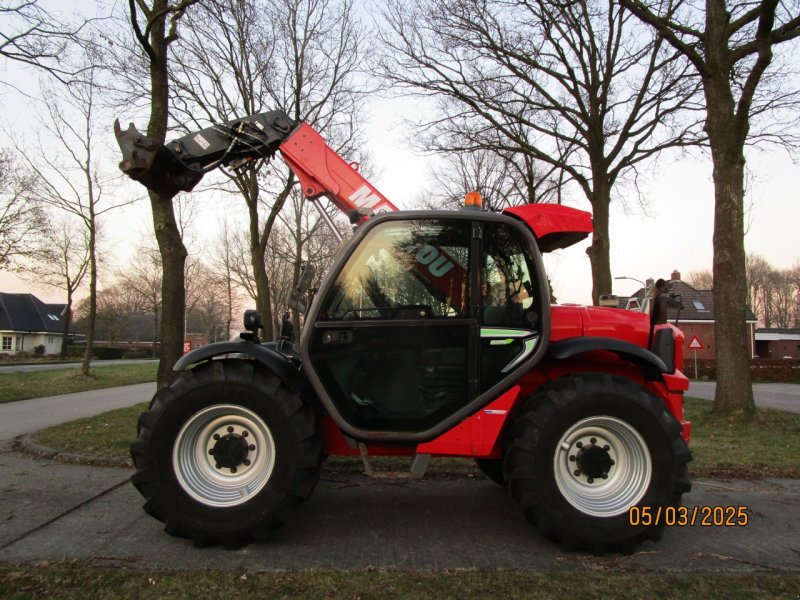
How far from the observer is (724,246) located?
960cm

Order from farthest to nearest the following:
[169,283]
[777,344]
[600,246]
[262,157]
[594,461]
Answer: [777,344] → [600,246] → [169,283] → [262,157] → [594,461]

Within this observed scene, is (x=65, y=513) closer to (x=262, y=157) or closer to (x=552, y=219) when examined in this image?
(x=262, y=157)

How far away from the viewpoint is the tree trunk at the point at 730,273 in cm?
954

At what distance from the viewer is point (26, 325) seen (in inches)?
2403

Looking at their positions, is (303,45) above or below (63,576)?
above

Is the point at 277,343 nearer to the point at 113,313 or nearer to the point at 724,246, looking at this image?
the point at 724,246

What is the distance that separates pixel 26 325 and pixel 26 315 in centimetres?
167

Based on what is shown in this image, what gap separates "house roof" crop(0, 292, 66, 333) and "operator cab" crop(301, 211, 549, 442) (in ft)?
224

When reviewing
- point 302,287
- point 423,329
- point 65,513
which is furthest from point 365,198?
point 65,513

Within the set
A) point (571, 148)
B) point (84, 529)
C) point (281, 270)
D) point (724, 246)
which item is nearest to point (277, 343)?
point (84, 529)

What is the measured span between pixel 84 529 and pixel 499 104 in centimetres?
1618

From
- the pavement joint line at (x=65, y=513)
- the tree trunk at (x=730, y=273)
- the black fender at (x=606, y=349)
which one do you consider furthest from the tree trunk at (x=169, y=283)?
the tree trunk at (x=730, y=273)

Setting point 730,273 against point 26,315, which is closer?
point 730,273

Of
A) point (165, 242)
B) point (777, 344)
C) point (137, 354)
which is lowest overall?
point (137, 354)
